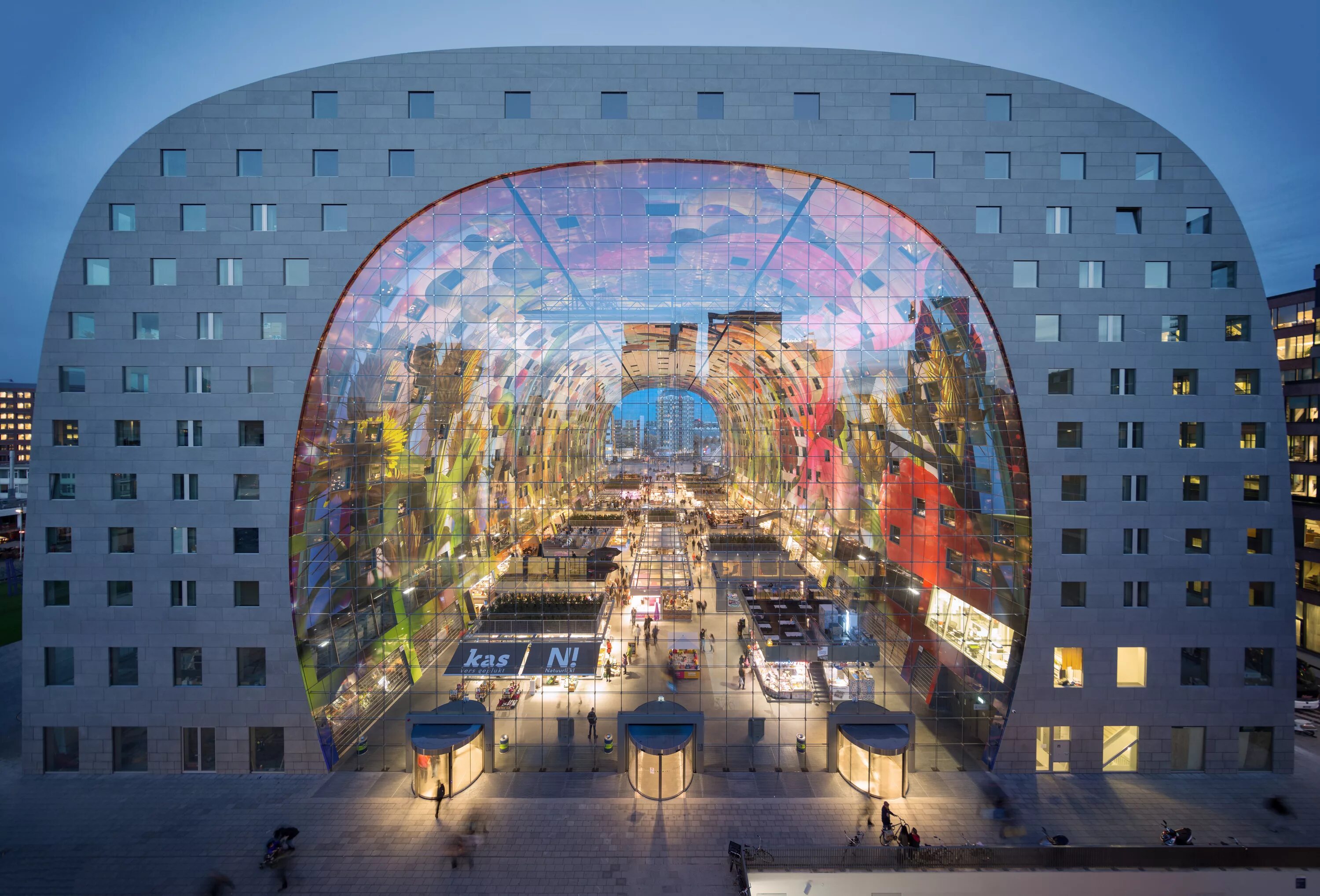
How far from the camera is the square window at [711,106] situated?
55.7ft

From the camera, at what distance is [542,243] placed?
17.5 meters

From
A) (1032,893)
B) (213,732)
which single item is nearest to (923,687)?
(1032,893)

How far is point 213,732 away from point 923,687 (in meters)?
23.3

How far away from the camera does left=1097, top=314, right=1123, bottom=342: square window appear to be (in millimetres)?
17031

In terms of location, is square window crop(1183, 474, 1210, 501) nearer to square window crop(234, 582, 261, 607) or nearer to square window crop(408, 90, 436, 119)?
square window crop(408, 90, 436, 119)

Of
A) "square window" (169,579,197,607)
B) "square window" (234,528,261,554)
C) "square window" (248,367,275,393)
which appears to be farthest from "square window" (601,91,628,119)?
"square window" (169,579,197,607)

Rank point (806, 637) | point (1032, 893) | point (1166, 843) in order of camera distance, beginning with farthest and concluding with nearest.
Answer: point (806, 637), point (1166, 843), point (1032, 893)

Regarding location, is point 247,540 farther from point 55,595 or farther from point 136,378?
point 55,595

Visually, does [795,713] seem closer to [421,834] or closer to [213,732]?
[421,834]

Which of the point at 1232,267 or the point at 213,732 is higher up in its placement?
the point at 1232,267

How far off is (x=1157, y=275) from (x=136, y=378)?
109ft

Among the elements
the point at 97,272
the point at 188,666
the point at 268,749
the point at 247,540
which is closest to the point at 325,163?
Answer: the point at 97,272

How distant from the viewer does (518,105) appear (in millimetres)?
17016

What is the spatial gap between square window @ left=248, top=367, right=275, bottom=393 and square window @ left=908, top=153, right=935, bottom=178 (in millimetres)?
21480
